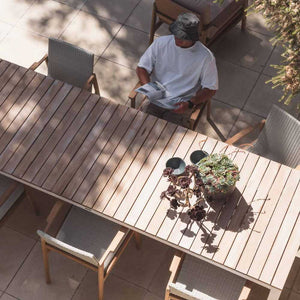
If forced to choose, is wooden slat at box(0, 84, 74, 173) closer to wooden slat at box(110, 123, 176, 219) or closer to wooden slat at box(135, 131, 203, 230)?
wooden slat at box(110, 123, 176, 219)

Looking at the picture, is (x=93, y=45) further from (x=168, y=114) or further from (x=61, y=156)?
(x=61, y=156)

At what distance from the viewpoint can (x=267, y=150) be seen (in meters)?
4.59

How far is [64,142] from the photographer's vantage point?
4211 mm

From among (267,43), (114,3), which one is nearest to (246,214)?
(267,43)

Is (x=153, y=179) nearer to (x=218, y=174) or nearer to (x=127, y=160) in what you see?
(x=127, y=160)

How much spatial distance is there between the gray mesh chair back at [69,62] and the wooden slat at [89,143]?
617 mm

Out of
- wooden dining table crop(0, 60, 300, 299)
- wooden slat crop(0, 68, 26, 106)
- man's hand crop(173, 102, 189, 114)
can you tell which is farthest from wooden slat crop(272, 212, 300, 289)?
wooden slat crop(0, 68, 26, 106)

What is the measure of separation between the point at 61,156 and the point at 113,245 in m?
0.77

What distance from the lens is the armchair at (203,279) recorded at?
388 cm

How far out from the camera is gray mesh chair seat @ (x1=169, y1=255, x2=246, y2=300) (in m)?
3.90

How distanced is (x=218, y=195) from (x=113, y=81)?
2341 millimetres

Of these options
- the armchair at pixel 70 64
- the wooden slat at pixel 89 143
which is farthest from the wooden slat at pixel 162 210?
the armchair at pixel 70 64

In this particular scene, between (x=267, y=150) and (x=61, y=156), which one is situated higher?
(x=267, y=150)

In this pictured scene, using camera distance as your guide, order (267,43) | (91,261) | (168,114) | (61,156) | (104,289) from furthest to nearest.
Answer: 1. (267,43)
2. (168,114)
3. (104,289)
4. (61,156)
5. (91,261)
